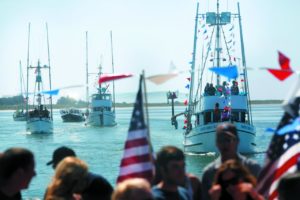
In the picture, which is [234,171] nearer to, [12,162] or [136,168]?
[136,168]

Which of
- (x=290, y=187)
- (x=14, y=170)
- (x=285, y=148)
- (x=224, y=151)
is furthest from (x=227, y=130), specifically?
(x=14, y=170)

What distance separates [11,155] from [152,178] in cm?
165

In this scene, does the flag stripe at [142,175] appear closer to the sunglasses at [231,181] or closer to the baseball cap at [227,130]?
the baseball cap at [227,130]

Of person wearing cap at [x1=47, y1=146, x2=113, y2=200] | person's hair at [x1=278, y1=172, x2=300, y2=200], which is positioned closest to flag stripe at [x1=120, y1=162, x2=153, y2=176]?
person wearing cap at [x1=47, y1=146, x2=113, y2=200]

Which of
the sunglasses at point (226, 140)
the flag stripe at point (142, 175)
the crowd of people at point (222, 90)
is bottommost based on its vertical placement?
the flag stripe at point (142, 175)

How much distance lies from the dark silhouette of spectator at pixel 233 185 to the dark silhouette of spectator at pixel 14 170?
1546 mm

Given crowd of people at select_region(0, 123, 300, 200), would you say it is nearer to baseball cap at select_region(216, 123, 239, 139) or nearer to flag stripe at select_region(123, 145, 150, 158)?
baseball cap at select_region(216, 123, 239, 139)

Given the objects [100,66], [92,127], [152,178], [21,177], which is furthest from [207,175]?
[100,66]

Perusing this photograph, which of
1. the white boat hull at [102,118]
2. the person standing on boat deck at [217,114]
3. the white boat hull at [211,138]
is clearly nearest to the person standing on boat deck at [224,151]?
the person standing on boat deck at [217,114]

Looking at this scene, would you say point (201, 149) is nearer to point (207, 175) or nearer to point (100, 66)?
point (207, 175)

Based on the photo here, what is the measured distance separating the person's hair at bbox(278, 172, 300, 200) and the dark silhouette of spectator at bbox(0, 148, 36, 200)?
201cm

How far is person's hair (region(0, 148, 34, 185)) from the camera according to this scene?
4.78 meters

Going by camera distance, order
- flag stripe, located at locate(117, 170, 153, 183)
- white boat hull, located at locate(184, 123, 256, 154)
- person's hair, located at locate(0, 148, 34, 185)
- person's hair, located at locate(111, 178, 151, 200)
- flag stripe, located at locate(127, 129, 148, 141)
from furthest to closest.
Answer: white boat hull, located at locate(184, 123, 256, 154)
flag stripe, located at locate(127, 129, 148, 141)
flag stripe, located at locate(117, 170, 153, 183)
person's hair, located at locate(0, 148, 34, 185)
person's hair, located at locate(111, 178, 151, 200)

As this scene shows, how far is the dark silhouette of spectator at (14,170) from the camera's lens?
15.7ft
